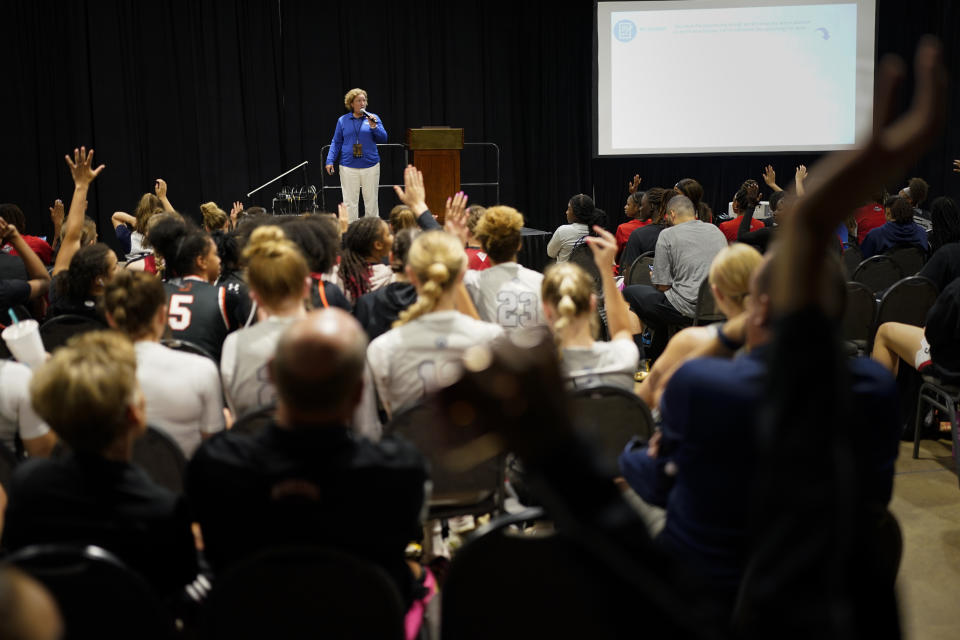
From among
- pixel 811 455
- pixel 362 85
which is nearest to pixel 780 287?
pixel 811 455

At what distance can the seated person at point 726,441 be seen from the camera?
5.30 feet

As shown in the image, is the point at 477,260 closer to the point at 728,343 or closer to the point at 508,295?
the point at 508,295

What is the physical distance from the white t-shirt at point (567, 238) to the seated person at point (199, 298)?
13.3 feet

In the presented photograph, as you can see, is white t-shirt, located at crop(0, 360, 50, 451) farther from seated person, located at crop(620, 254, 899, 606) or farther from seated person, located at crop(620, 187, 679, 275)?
seated person, located at crop(620, 187, 679, 275)

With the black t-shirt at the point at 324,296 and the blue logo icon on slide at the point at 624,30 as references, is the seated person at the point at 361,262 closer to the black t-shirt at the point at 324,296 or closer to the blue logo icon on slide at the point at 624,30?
the black t-shirt at the point at 324,296

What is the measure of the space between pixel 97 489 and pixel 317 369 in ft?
1.71

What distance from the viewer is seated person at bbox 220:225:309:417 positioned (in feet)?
8.67

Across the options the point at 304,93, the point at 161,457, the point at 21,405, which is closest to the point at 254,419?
the point at 161,457

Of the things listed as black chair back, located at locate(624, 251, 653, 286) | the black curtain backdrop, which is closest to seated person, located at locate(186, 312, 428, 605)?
black chair back, located at locate(624, 251, 653, 286)

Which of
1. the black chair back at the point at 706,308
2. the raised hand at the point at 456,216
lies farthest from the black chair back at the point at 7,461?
the black chair back at the point at 706,308

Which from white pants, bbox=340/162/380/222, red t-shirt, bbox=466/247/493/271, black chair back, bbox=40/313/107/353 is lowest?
black chair back, bbox=40/313/107/353

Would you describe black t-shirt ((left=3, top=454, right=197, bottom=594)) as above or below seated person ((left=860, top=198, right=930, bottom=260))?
below

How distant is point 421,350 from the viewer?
2.68 metres

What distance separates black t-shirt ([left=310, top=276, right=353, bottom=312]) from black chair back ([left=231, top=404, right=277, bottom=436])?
41.0 inches
